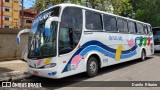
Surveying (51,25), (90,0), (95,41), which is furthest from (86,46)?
(90,0)

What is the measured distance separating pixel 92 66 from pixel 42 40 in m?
2.57

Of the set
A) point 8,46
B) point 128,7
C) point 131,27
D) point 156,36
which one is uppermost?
point 128,7

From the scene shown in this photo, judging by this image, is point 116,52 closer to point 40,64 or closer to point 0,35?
point 40,64

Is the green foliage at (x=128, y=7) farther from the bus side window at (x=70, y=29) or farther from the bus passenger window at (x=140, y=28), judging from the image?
the bus side window at (x=70, y=29)

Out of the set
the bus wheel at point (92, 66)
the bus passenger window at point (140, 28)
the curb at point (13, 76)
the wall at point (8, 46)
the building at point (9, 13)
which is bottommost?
the curb at point (13, 76)

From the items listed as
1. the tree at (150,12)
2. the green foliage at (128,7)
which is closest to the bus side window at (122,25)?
the green foliage at (128,7)

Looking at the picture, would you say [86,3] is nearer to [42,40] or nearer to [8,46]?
[8,46]

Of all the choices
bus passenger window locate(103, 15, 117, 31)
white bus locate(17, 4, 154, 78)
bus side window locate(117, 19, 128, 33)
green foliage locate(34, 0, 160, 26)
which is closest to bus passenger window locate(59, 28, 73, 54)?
white bus locate(17, 4, 154, 78)

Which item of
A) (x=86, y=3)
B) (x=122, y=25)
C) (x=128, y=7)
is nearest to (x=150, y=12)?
(x=128, y=7)

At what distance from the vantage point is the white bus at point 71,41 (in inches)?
282

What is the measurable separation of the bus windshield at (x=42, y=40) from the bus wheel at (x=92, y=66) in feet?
6.71

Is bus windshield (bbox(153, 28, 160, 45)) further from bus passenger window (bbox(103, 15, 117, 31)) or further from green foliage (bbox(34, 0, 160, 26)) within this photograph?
bus passenger window (bbox(103, 15, 117, 31))

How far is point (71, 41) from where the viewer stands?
7648mm

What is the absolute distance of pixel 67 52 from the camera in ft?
24.5
